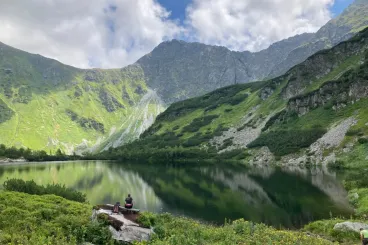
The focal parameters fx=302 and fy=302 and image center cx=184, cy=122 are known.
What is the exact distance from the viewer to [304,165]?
146375 mm

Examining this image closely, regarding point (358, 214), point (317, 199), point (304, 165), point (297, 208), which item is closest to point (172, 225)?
point (358, 214)

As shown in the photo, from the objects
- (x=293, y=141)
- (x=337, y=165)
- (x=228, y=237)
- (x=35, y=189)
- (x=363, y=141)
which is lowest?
(x=228, y=237)

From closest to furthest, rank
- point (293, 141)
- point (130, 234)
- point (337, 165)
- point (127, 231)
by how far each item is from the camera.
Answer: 1. point (130, 234)
2. point (127, 231)
3. point (337, 165)
4. point (293, 141)

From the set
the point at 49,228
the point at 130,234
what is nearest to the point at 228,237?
the point at 130,234

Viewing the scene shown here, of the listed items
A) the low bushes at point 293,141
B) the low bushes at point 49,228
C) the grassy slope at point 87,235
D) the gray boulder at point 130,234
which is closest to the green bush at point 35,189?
the grassy slope at point 87,235

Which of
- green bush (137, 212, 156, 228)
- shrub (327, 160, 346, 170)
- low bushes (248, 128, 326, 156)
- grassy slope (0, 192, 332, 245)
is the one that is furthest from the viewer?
low bushes (248, 128, 326, 156)

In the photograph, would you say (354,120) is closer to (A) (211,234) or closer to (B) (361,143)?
(B) (361,143)

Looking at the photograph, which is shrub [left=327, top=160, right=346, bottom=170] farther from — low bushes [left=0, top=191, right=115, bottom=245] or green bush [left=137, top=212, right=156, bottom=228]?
low bushes [left=0, top=191, right=115, bottom=245]

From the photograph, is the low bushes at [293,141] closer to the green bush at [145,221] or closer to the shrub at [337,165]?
the shrub at [337,165]

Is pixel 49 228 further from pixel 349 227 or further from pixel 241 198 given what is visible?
pixel 241 198

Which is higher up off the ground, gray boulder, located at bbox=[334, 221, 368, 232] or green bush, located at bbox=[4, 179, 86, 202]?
green bush, located at bbox=[4, 179, 86, 202]

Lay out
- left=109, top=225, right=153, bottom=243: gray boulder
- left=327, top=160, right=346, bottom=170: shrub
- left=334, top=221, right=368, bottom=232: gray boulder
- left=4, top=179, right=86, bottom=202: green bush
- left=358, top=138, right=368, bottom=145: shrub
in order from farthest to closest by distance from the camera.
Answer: left=358, top=138, right=368, bottom=145: shrub → left=327, top=160, right=346, bottom=170: shrub → left=4, top=179, right=86, bottom=202: green bush → left=334, top=221, right=368, bottom=232: gray boulder → left=109, top=225, right=153, bottom=243: gray boulder

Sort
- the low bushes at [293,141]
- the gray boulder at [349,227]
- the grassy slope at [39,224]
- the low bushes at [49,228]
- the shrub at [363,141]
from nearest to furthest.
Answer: the grassy slope at [39,224]
the low bushes at [49,228]
the gray boulder at [349,227]
the shrub at [363,141]
the low bushes at [293,141]

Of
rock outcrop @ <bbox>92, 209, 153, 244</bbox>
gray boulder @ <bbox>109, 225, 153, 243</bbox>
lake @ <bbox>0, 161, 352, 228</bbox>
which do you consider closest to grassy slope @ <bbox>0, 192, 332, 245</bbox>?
gray boulder @ <bbox>109, 225, 153, 243</bbox>
